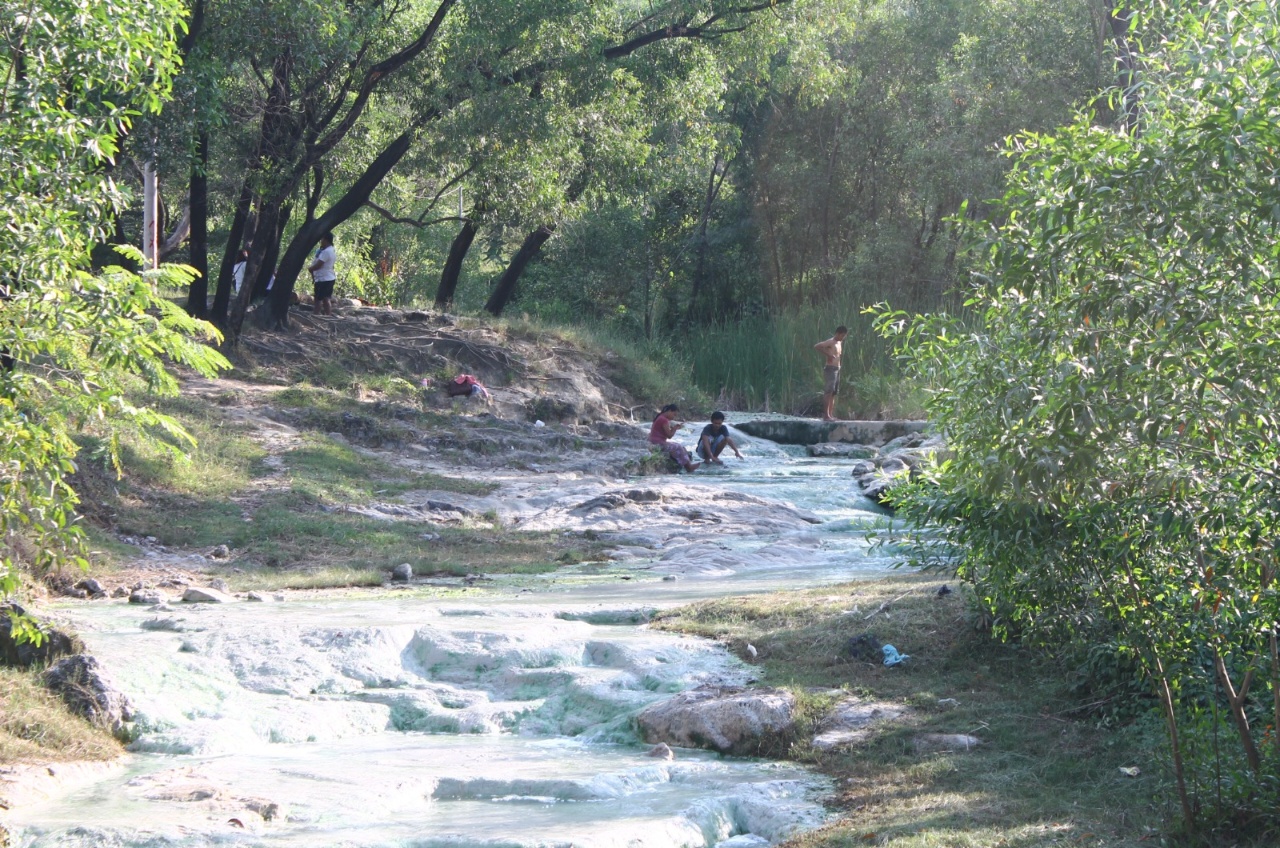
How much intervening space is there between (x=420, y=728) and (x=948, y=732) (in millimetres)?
2899

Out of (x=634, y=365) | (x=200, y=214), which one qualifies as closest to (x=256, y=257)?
(x=200, y=214)

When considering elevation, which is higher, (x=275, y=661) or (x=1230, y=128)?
(x=1230, y=128)

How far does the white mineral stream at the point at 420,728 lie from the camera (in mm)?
5340

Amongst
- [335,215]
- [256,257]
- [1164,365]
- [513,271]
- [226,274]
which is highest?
[335,215]

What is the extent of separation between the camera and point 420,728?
7.06 metres

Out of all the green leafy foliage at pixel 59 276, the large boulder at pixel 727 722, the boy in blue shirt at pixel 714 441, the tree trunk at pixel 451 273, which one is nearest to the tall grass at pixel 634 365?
the tree trunk at pixel 451 273

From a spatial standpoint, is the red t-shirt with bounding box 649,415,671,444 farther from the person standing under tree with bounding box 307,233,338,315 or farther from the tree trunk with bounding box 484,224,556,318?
the tree trunk with bounding box 484,224,556,318

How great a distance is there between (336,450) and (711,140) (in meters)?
9.30

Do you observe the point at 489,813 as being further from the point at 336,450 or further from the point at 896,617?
the point at 336,450

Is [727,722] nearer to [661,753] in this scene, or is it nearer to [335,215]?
[661,753]

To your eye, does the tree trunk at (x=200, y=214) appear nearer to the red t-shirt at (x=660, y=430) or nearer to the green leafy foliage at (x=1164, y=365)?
the red t-shirt at (x=660, y=430)

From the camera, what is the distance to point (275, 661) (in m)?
7.50

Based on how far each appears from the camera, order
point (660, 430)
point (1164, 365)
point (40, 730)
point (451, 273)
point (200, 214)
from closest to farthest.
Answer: point (1164, 365)
point (40, 730)
point (200, 214)
point (660, 430)
point (451, 273)

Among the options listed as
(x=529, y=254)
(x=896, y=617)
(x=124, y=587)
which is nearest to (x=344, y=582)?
(x=124, y=587)
